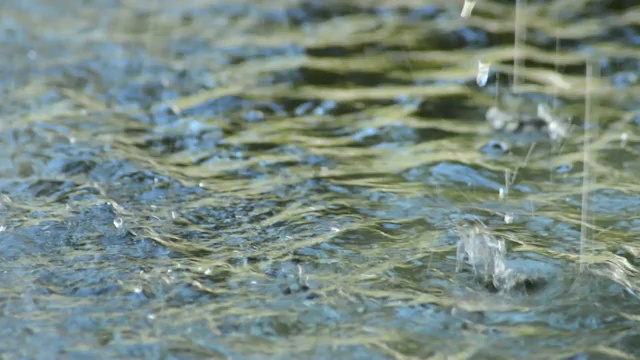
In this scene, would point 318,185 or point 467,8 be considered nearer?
→ point 318,185

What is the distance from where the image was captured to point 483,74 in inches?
245

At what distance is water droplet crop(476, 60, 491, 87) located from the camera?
6145 millimetres

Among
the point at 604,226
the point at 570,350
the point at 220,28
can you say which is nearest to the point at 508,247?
the point at 604,226

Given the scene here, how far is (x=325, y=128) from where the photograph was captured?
5.54m

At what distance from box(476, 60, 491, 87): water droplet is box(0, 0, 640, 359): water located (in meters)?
0.05

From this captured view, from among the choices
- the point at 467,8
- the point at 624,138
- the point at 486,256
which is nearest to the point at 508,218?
the point at 486,256

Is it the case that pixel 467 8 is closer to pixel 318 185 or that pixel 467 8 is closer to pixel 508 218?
pixel 318 185

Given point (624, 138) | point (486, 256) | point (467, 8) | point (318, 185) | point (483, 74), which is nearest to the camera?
point (486, 256)

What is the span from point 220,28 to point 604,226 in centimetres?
462

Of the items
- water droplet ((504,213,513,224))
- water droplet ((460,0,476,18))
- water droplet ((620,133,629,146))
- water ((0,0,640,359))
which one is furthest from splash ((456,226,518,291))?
water droplet ((460,0,476,18))

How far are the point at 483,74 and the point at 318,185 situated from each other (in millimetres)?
2187

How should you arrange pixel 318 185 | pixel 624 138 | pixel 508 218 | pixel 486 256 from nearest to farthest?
pixel 486 256 → pixel 508 218 → pixel 318 185 → pixel 624 138

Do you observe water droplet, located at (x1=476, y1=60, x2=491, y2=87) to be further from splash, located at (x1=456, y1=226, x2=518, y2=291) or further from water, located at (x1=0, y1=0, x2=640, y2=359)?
splash, located at (x1=456, y1=226, x2=518, y2=291)

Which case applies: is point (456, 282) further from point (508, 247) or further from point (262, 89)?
point (262, 89)
